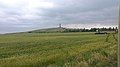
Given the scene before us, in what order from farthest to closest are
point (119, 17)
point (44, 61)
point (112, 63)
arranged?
point (44, 61)
point (112, 63)
point (119, 17)

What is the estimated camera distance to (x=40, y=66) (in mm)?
16719

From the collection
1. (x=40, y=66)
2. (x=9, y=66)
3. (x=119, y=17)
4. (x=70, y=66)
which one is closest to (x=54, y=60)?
(x=40, y=66)

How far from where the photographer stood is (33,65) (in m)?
16.5

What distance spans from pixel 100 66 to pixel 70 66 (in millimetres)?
1482

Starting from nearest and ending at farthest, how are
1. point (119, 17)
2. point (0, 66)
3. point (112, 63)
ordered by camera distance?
point (119, 17) < point (112, 63) < point (0, 66)

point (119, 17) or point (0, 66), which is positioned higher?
point (119, 17)

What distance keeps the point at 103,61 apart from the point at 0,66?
5543mm

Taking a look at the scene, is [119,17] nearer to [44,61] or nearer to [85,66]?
[85,66]

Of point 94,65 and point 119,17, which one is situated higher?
point 119,17

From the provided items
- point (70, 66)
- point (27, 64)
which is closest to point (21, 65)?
point (27, 64)

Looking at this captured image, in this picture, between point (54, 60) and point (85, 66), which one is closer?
point (85, 66)

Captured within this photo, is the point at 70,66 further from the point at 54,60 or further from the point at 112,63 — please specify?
the point at 54,60

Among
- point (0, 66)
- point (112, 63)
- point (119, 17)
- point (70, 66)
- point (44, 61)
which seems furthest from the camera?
point (44, 61)

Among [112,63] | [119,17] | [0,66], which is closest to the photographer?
[119,17]
